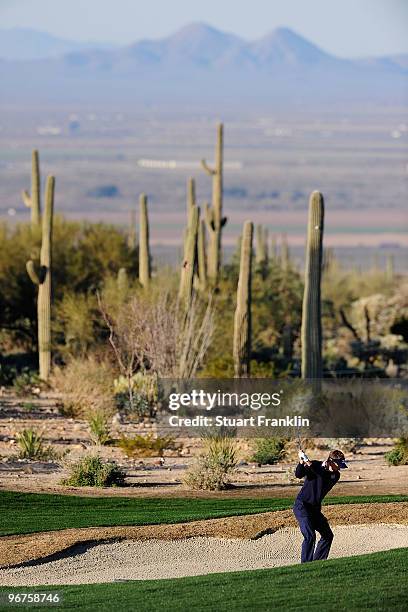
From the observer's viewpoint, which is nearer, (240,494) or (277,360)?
(240,494)

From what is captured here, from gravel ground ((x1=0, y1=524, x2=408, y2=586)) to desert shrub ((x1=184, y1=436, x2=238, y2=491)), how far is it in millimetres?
3006

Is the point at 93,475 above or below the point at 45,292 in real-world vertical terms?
below

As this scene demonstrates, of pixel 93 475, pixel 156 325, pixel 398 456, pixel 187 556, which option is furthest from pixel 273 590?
pixel 156 325

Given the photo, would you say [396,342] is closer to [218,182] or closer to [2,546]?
[218,182]

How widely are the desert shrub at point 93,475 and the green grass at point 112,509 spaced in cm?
113

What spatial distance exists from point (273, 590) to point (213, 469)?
6915 millimetres

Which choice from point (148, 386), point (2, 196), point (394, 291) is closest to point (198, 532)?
point (148, 386)

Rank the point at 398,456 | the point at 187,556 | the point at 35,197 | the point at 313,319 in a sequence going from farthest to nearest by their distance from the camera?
the point at 35,197 < the point at 313,319 < the point at 398,456 < the point at 187,556

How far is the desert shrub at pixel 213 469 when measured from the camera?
1908 cm

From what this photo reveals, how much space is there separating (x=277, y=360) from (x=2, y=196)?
97.1m

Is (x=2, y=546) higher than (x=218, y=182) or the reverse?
the reverse

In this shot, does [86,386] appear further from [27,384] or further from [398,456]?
[398,456]

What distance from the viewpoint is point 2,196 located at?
417 ft

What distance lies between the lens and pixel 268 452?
2173cm
